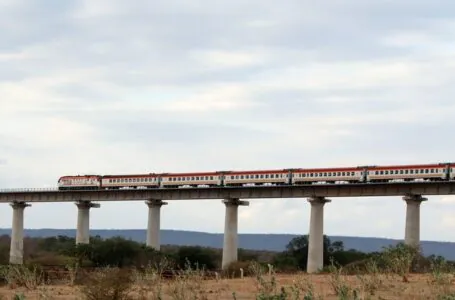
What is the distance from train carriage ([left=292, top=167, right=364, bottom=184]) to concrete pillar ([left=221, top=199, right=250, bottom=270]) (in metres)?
6.79

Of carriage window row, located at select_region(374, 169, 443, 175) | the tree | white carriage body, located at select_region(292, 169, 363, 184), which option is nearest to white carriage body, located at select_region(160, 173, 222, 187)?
the tree

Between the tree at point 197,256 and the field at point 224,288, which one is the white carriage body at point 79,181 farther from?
the field at point 224,288

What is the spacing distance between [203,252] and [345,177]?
83.4 feet

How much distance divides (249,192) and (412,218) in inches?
645

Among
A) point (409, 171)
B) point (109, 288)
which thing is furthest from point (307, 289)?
point (409, 171)

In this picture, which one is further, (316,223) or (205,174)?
(205,174)

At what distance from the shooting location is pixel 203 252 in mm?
89875

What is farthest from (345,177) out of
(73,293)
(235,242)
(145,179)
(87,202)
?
(73,293)

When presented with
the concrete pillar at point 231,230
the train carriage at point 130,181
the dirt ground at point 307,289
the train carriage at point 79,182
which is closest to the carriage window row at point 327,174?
the concrete pillar at point 231,230

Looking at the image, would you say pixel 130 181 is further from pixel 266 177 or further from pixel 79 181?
pixel 266 177

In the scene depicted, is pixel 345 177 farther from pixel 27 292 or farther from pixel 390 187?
pixel 27 292

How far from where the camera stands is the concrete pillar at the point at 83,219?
9138 cm

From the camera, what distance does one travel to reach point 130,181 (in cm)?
8619

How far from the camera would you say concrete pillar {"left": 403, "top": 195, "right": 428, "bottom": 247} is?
64625 millimetres
